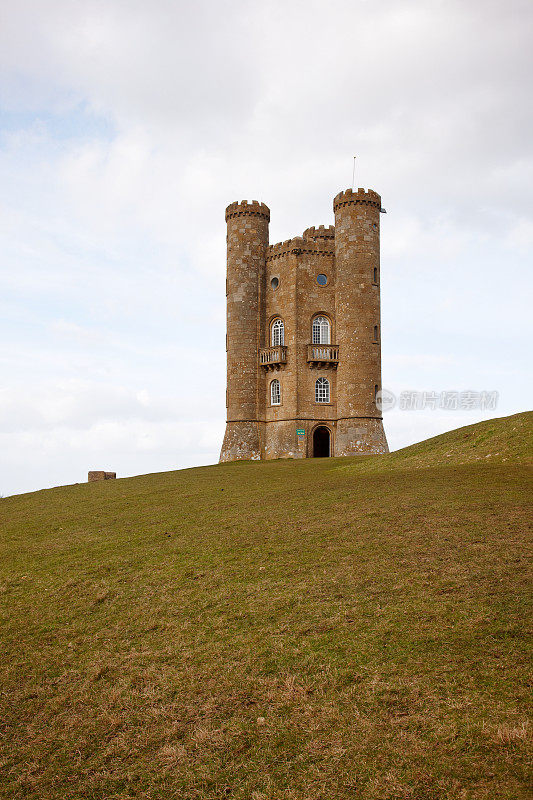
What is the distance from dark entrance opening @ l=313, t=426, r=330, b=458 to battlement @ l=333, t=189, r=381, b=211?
1675 cm

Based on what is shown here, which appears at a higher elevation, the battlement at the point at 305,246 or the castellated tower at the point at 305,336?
the battlement at the point at 305,246

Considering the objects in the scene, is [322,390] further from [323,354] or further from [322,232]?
[322,232]

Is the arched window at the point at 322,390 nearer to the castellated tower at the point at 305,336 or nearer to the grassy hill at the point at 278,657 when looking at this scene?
the castellated tower at the point at 305,336

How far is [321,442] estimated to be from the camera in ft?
160

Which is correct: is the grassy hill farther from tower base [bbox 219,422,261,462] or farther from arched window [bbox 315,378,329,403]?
arched window [bbox 315,378,329,403]

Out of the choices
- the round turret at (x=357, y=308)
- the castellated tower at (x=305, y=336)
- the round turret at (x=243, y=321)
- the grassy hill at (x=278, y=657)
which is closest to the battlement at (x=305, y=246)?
the castellated tower at (x=305, y=336)

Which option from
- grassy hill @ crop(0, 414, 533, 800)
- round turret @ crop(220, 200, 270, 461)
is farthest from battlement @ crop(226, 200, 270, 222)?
grassy hill @ crop(0, 414, 533, 800)

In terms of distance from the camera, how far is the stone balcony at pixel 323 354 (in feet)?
152

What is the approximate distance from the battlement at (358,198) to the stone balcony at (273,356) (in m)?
11.5

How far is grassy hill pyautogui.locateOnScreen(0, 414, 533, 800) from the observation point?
6.57m

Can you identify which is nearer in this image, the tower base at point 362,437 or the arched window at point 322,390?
the tower base at point 362,437

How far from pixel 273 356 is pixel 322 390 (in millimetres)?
4451

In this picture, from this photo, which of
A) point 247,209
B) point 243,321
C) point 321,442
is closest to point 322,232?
point 247,209

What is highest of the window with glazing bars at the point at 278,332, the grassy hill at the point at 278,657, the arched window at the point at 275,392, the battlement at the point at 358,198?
the battlement at the point at 358,198
